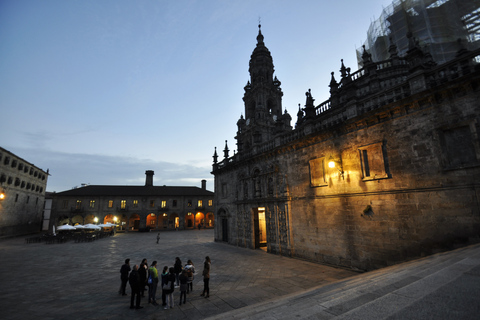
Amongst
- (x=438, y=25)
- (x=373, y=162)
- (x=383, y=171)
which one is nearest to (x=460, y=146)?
(x=383, y=171)

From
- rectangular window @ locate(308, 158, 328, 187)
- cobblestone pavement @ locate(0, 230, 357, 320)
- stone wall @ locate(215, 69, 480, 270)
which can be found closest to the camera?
cobblestone pavement @ locate(0, 230, 357, 320)

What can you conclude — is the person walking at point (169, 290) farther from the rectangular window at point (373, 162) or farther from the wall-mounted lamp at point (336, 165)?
the rectangular window at point (373, 162)

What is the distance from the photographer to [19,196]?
3600 centimetres

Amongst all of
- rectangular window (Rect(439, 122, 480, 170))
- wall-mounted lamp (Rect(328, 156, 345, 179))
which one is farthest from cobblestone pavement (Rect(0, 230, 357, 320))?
rectangular window (Rect(439, 122, 480, 170))

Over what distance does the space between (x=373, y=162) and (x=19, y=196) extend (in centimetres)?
5084

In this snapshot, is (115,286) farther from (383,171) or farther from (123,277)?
(383,171)

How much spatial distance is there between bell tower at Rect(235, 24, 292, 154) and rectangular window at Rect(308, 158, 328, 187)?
807 inches

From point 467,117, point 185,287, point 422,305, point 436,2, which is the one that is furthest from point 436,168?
point 436,2

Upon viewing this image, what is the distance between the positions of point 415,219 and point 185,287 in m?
9.93

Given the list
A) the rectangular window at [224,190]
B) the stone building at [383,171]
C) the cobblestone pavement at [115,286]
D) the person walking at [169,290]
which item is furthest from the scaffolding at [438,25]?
the person walking at [169,290]

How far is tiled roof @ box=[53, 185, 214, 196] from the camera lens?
4384cm

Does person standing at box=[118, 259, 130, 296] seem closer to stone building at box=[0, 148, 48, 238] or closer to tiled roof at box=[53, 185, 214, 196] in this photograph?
stone building at box=[0, 148, 48, 238]

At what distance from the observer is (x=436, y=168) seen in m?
8.78

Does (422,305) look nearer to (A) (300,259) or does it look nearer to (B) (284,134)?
(A) (300,259)
